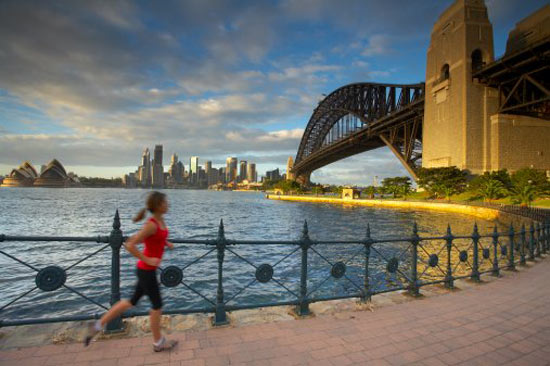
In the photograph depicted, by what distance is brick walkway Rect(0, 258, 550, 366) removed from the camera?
13.1 feet

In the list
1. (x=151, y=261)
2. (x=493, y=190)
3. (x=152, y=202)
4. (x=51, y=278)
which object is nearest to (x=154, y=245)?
(x=151, y=261)

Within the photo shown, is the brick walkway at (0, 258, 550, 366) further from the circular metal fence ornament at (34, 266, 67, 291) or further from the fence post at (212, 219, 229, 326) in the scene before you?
the circular metal fence ornament at (34, 266, 67, 291)

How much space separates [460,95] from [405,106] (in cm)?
1849

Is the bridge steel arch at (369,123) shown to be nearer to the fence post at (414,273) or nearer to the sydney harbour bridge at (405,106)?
the sydney harbour bridge at (405,106)

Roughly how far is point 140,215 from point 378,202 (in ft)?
255

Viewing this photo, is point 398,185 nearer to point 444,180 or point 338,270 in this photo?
point 444,180

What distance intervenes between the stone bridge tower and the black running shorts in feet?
205

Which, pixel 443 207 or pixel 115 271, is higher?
pixel 115 271

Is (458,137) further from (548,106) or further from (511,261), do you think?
(511,261)

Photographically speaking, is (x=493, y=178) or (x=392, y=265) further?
(x=493, y=178)

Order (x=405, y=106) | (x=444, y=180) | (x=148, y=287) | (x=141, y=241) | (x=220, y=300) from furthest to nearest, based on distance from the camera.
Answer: (x=405, y=106) < (x=444, y=180) < (x=220, y=300) < (x=148, y=287) < (x=141, y=241)

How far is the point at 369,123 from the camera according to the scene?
8981cm

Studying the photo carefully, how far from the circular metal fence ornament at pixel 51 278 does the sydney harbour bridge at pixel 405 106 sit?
6132cm

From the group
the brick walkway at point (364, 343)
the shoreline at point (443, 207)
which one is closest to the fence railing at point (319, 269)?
the brick walkway at point (364, 343)
